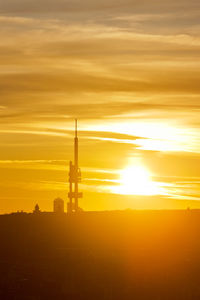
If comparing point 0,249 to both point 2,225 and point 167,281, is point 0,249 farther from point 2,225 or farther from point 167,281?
point 167,281

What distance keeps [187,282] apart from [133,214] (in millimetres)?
109578

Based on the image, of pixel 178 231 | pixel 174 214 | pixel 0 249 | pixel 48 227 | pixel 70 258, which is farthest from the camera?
pixel 174 214

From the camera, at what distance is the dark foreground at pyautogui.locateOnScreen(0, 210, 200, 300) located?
7800 cm

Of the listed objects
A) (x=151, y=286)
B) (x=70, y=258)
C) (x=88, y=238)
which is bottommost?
(x=151, y=286)

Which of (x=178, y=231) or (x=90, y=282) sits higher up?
(x=178, y=231)

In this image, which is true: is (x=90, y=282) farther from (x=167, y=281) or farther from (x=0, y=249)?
(x=0, y=249)

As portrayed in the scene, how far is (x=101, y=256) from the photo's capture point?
116 m

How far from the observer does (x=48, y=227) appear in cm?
16438

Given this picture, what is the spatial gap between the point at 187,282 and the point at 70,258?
30871 mm

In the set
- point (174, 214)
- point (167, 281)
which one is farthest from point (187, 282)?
point (174, 214)

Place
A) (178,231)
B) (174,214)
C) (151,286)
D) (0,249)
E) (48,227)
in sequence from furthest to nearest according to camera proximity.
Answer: (174,214)
(48,227)
(178,231)
(0,249)
(151,286)

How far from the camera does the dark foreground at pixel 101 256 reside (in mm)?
78000

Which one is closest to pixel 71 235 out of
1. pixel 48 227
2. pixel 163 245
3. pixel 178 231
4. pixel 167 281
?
pixel 48 227

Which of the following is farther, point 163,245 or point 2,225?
point 2,225
